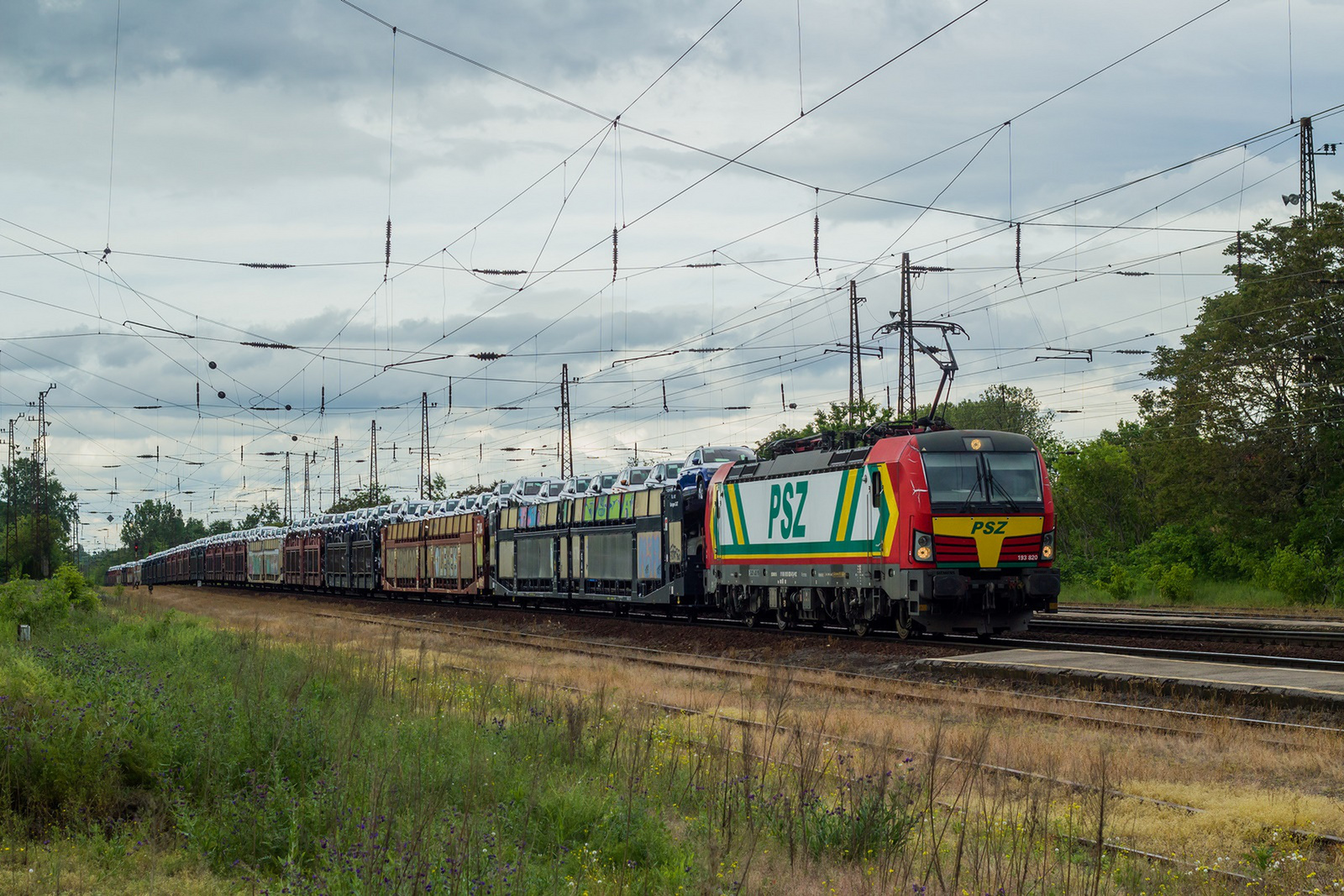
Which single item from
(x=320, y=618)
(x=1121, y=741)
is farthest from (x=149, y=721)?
(x=320, y=618)

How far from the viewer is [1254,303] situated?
46188mm

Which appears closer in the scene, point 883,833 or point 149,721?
point 883,833

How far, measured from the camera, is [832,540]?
25.5 metres

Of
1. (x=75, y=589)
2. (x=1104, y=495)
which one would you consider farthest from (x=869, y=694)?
(x=1104, y=495)

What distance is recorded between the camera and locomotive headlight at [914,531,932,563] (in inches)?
880

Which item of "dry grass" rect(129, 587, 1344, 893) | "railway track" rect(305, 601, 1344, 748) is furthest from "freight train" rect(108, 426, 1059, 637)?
"dry grass" rect(129, 587, 1344, 893)

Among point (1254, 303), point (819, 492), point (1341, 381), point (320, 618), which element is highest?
point (1254, 303)

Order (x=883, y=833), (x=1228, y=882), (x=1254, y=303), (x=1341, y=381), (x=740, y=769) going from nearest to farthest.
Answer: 1. (x=1228, y=882)
2. (x=883, y=833)
3. (x=740, y=769)
4. (x=1341, y=381)
5. (x=1254, y=303)

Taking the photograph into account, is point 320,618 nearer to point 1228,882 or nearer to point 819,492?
point 819,492

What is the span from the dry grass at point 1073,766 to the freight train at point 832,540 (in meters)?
5.38

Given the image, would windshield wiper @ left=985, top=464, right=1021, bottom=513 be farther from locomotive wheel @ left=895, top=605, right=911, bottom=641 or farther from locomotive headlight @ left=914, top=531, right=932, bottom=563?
locomotive wheel @ left=895, top=605, right=911, bottom=641

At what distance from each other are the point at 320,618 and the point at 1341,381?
36.4 m

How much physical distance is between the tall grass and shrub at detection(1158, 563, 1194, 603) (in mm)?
32219

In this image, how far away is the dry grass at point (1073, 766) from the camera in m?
8.45
